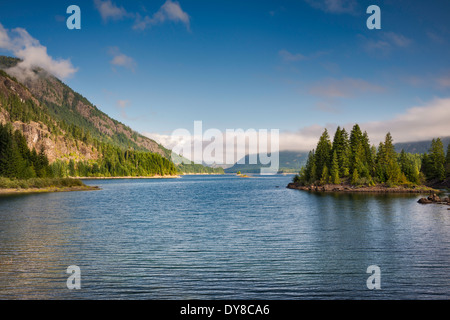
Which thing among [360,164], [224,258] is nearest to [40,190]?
[224,258]

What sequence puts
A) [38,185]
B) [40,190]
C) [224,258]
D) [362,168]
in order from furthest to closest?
[362,168] → [38,185] → [40,190] → [224,258]

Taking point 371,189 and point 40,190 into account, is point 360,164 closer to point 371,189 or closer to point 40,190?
point 371,189

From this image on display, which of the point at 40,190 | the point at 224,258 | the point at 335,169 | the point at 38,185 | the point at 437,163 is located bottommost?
the point at 224,258

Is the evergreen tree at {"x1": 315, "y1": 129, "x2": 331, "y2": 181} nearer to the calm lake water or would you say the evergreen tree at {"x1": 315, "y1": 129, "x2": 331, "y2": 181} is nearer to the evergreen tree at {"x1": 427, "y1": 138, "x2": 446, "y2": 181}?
the evergreen tree at {"x1": 427, "y1": 138, "x2": 446, "y2": 181}

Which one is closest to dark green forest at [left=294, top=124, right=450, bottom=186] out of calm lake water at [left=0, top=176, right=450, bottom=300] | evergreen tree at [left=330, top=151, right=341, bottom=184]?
evergreen tree at [left=330, top=151, right=341, bottom=184]

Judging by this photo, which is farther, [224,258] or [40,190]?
[40,190]

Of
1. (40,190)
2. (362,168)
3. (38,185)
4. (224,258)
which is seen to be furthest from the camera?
(362,168)

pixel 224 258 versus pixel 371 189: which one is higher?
pixel 224 258

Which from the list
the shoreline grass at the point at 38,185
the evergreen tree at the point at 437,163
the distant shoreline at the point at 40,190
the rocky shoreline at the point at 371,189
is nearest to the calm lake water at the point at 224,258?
the distant shoreline at the point at 40,190

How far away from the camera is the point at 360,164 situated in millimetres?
128625
